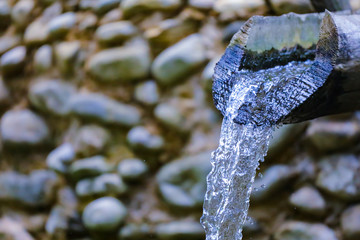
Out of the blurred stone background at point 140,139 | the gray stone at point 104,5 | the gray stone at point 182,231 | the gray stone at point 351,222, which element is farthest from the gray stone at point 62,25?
the gray stone at point 351,222

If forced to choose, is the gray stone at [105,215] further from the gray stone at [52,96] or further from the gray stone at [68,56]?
the gray stone at [68,56]

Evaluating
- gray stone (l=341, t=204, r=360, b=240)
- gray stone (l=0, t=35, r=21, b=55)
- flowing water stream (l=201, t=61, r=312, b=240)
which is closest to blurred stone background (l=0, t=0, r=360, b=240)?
gray stone (l=341, t=204, r=360, b=240)

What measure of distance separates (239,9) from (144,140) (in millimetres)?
722

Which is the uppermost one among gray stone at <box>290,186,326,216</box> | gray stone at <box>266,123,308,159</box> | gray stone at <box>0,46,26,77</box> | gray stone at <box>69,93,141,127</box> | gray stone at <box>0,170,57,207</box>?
gray stone at <box>0,46,26,77</box>

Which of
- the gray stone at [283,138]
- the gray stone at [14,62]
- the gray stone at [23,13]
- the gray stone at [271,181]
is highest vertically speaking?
the gray stone at [23,13]

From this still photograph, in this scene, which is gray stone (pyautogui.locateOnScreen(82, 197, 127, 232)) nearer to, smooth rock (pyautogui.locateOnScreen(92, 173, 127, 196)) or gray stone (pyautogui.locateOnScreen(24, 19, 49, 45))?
smooth rock (pyautogui.locateOnScreen(92, 173, 127, 196))

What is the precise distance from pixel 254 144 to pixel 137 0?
1.21 m

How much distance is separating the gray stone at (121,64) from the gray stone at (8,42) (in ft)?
2.50

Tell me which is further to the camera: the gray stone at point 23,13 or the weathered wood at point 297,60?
the gray stone at point 23,13

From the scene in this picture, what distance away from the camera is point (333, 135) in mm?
1802

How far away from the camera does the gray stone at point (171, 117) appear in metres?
2.05

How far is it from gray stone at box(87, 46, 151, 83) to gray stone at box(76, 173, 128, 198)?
0.47 metres

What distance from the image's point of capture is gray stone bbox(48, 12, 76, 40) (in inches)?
97.7

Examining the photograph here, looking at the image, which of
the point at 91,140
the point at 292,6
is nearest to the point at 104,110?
the point at 91,140
